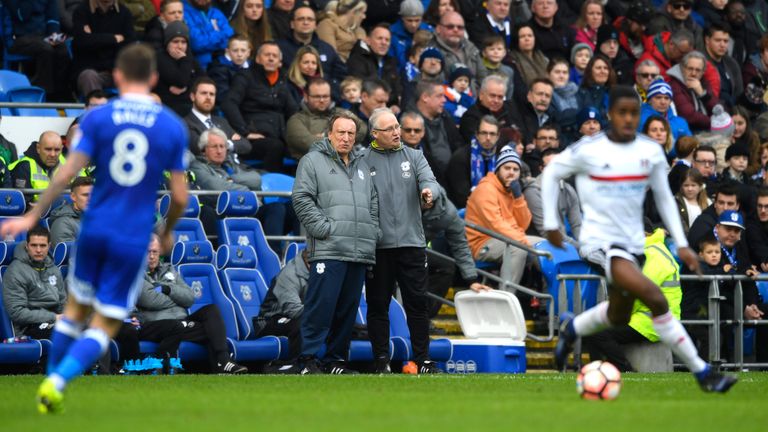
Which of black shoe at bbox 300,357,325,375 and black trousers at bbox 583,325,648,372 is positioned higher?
black shoe at bbox 300,357,325,375

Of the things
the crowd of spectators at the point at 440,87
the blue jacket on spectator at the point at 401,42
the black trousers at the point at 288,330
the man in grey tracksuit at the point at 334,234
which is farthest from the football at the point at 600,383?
the blue jacket on spectator at the point at 401,42

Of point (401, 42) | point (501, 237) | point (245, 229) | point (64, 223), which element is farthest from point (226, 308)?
point (401, 42)

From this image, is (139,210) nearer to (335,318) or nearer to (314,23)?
(335,318)

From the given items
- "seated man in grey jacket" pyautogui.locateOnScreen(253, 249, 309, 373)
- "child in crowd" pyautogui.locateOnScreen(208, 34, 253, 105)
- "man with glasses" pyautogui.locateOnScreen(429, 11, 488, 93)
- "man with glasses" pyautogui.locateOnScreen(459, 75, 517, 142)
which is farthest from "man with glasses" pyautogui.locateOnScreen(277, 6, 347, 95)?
"seated man in grey jacket" pyautogui.locateOnScreen(253, 249, 309, 373)

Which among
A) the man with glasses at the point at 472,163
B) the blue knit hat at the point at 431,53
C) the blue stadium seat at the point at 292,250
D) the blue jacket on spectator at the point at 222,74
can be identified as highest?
the blue knit hat at the point at 431,53

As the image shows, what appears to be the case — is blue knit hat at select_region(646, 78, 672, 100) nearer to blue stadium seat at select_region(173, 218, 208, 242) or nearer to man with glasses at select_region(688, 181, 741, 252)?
man with glasses at select_region(688, 181, 741, 252)

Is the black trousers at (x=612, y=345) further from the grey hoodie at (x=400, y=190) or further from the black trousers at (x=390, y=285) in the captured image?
the grey hoodie at (x=400, y=190)

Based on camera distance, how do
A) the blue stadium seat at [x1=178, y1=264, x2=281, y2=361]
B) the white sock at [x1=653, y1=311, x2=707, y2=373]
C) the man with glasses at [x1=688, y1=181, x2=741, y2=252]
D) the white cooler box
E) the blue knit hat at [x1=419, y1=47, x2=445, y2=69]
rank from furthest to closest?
the blue knit hat at [x1=419, y1=47, x2=445, y2=69] → the man with glasses at [x1=688, y1=181, x2=741, y2=252] → the white cooler box → the blue stadium seat at [x1=178, y1=264, x2=281, y2=361] → the white sock at [x1=653, y1=311, x2=707, y2=373]

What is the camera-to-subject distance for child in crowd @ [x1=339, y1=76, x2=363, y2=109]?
1895cm

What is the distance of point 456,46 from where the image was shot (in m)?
21.4

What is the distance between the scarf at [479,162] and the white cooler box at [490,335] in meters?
2.75

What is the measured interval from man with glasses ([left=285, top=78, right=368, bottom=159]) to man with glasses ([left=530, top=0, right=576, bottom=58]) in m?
5.62

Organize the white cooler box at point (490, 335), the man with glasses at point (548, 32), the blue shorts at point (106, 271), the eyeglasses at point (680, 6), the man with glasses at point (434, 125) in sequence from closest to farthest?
1. the blue shorts at point (106, 271)
2. the white cooler box at point (490, 335)
3. the man with glasses at point (434, 125)
4. the man with glasses at point (548, 32)
5. the eyeglasses at point (680, 6)

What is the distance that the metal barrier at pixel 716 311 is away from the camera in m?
16.7
